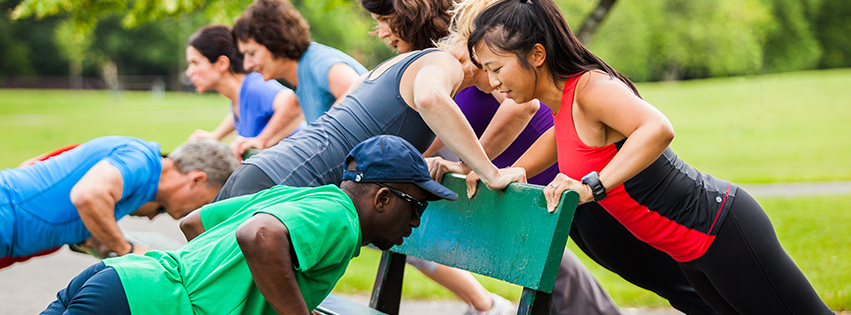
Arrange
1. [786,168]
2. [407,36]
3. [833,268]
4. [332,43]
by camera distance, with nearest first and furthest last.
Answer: [407,36]
[833,268]
[786,168]
[332,43]

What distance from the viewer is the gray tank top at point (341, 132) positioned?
8.59ft

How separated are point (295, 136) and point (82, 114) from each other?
28.0 m

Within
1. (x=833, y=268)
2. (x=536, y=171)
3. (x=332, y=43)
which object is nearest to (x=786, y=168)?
(x=833, y=268)

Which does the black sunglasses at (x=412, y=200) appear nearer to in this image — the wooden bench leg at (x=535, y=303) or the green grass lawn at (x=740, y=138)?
the wooden bench leg at (x=535, y=303)

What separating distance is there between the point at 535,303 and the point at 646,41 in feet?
156

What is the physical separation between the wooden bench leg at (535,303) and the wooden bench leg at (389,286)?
1051mm

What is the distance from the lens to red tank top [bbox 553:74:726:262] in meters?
2.38

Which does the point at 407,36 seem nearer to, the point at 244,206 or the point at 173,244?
the point at 244,206

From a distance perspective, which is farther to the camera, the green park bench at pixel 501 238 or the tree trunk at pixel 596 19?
the tree trunk at pixel 596 19

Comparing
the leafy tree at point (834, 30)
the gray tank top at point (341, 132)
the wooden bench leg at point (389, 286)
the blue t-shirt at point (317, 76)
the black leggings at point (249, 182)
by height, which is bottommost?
the leafy tree at point (834, 30)

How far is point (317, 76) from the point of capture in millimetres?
3541

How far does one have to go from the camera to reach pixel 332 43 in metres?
55.7

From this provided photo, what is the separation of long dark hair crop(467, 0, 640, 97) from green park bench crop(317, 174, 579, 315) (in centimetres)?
45

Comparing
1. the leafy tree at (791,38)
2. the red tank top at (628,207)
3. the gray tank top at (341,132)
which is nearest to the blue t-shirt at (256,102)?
the gray tank top at (341,132)
